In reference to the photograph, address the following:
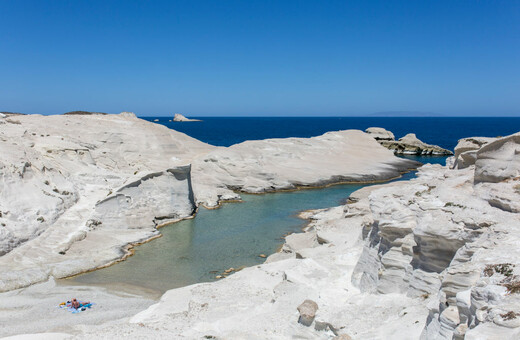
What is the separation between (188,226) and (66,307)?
12.1 m

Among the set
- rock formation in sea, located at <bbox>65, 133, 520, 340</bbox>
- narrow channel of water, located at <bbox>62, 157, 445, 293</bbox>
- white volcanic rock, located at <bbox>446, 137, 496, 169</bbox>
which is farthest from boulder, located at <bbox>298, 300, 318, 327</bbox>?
white volcanic rock, located at <bbox>446, 137, 496, 169</bbox>

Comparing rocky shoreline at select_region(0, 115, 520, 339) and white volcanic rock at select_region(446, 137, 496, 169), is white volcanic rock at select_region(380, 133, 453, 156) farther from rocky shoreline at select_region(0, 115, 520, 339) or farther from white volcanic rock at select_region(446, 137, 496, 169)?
white volcanic rock at select_region(446, 137, 496, 169)

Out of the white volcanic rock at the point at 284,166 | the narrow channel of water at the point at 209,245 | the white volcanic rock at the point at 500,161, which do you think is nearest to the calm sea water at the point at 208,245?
the narrow channel of water at the point at 209,245

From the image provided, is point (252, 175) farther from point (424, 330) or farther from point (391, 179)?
point (424, 330)

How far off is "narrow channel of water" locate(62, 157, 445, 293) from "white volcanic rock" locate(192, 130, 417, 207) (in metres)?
3.99

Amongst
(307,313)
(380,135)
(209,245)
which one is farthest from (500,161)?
(380,135)

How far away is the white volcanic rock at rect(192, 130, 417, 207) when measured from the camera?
39.3 metres

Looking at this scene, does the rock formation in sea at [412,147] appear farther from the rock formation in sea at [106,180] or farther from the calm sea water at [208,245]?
the calm sea water at [208,245]

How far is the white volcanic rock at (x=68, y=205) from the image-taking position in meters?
19.0

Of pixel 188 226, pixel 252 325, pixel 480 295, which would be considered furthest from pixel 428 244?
pixel 188 226

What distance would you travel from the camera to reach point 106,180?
26.8 m

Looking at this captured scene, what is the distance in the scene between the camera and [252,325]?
11523 mm

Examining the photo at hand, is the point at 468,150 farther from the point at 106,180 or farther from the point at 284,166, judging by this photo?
the point at 284,166

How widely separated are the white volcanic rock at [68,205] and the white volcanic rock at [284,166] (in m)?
6.66
